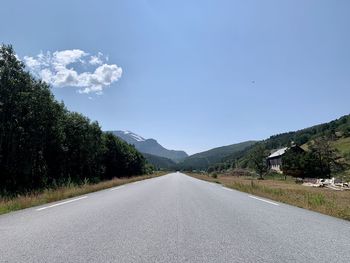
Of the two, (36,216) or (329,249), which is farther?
(36,216)

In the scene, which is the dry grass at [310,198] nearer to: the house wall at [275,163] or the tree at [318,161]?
the tree at [318,161]

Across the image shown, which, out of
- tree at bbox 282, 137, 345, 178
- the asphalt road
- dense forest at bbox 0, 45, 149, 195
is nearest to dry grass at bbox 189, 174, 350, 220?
the asphalt road

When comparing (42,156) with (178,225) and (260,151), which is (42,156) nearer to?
(178,225)

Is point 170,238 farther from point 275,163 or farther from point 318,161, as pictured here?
point 275,163

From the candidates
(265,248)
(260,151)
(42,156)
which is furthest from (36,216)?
(260,151)

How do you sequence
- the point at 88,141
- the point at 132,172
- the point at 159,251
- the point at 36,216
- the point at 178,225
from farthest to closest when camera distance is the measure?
the point at 132,172
the point at 88,141
the point at 36,216
the point at 178,225
the point at 159,251

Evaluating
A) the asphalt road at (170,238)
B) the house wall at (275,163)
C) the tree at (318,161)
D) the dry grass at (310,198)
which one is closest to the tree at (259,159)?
the tree at (318,161)

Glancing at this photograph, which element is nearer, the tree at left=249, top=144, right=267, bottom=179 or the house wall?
the tree at left=249, top=144, right=267, bottom=179

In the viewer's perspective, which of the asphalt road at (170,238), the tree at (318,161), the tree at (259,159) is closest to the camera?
the asphalt road at (170,238)

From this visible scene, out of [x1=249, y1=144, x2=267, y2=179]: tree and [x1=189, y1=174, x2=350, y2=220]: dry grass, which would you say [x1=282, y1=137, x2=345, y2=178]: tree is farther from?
[x1=189, y1=174, x2=350, y2=220]: dry grass

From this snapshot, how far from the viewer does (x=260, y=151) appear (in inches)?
3445

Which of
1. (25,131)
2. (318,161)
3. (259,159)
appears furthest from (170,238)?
(259,159)

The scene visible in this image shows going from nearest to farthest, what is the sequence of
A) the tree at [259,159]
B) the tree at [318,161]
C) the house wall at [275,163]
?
the tree at [318,161] → the tree at [259,159] → the house wall at [275,163]

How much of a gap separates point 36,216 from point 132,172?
77.1 m
